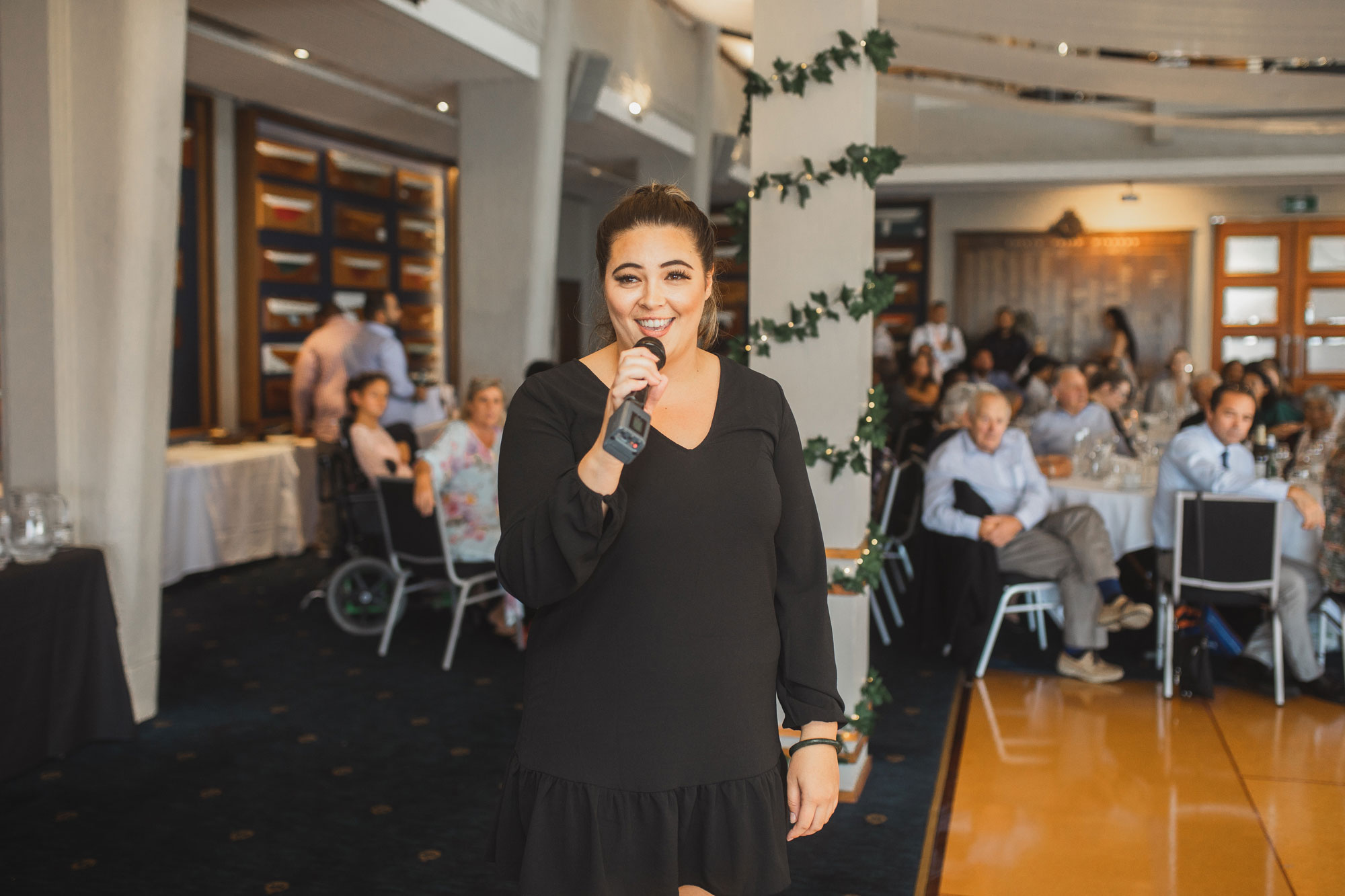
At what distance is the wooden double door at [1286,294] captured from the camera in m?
14.0

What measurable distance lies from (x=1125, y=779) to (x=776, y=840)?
9.19 ft

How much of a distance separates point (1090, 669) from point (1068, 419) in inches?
88.2

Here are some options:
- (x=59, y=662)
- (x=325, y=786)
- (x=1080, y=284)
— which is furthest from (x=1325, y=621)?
(x=1080, y=284)

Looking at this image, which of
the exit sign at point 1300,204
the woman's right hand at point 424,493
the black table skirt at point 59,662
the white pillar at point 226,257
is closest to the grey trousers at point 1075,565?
the woman's right hand at point 424,493

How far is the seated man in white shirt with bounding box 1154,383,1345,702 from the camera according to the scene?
463 centimetres

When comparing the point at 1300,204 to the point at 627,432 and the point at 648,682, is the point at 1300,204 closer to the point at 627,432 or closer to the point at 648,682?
the point at 648,682

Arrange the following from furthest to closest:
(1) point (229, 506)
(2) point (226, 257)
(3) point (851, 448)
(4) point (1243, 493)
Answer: (2) point (226, 257), (1) point (229, 506), (4) point (1243, 493), (3) point (851, 448)

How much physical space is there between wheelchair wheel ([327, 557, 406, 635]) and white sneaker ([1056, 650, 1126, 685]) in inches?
127

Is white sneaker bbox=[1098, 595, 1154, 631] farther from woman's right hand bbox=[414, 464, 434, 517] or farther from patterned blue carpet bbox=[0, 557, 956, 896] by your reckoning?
woman's right hand bbox=[414, 464, 434, 517]

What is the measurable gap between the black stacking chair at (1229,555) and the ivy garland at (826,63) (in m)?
2.26

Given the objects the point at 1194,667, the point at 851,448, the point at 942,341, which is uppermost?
the point at 942,341

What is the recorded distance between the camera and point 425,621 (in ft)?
19.8

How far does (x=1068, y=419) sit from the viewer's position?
22.4 ft

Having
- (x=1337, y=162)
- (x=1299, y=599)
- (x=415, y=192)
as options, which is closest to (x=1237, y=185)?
(x=1337, y=162)
